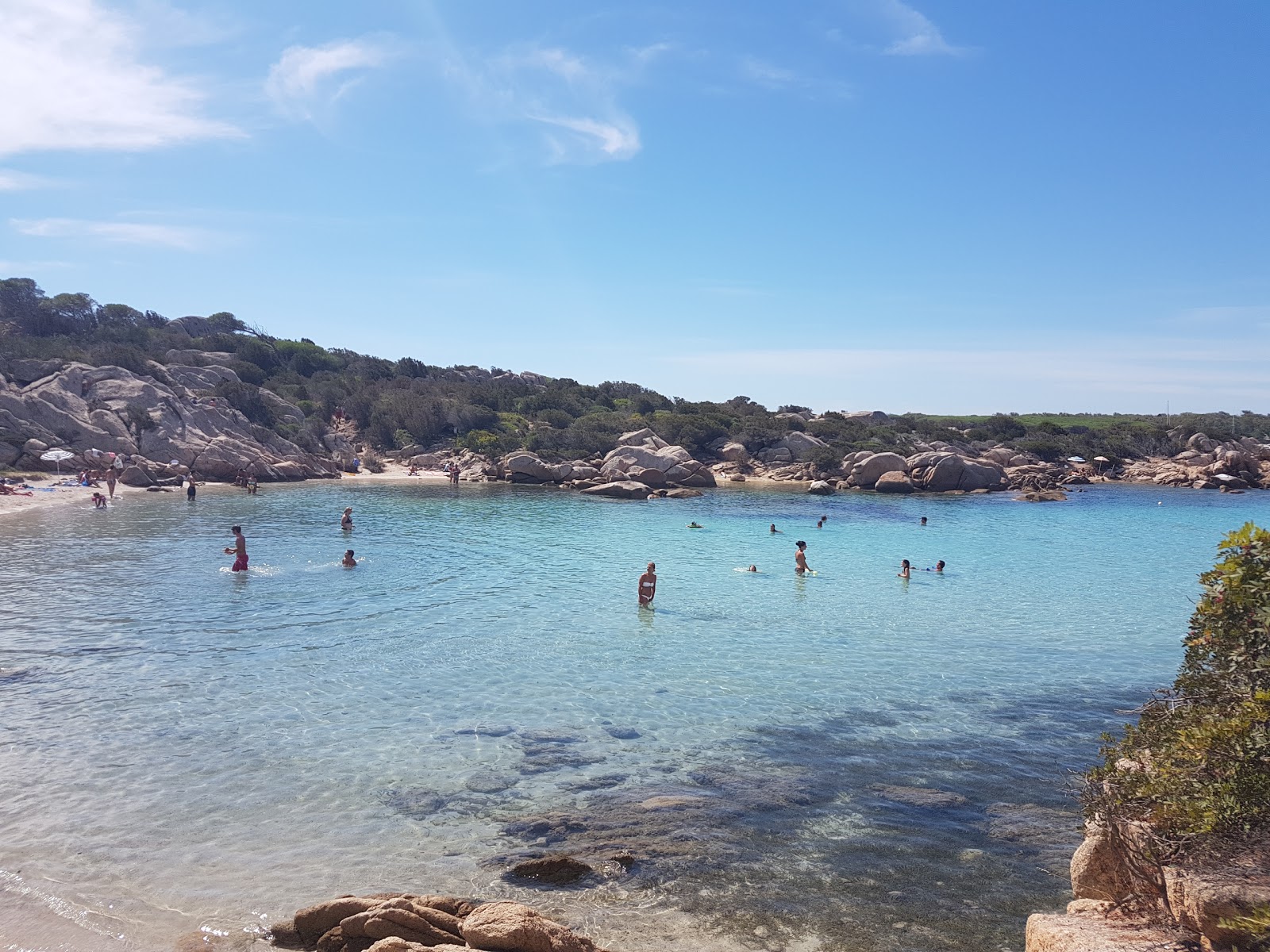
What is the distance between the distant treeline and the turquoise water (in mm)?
36126

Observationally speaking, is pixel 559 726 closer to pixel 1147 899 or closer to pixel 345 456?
pixel 1147 899

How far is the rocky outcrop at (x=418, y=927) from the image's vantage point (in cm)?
555

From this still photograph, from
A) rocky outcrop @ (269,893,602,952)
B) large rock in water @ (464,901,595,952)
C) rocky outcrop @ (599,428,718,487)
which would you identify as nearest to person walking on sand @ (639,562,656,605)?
rocky outcrop @ (269,893,602,952)

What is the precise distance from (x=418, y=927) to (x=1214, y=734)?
Result: 5.15m

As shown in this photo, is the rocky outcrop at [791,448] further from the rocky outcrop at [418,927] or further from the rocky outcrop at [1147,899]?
the rocky outcrop at [418,927]

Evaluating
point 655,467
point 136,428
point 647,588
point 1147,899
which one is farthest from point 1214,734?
point 136,428

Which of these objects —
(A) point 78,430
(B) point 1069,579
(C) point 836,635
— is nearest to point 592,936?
(C) point 836,635

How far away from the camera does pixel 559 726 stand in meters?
11.8

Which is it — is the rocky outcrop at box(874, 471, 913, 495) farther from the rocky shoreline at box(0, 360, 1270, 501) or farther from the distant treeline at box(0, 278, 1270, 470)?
the distant treeline at box(0, 278, 1270, 470)

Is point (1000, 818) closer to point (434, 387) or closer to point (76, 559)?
point (76, 559)

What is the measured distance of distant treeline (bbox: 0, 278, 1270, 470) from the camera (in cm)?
6094

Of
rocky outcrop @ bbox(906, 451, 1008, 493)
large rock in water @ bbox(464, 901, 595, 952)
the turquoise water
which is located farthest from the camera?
rocky outcrop @ bbox(906, 451, 1008, 493)

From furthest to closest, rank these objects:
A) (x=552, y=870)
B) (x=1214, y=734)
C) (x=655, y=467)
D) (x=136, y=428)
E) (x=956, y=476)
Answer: (x=956, y=476) < (x=655, y=467) < (x=136, y=428) < (x=552, y=870) < (x=1214, y=734)

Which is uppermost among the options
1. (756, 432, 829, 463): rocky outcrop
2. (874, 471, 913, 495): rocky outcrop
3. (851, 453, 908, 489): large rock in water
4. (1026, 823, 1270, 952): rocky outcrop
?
(756, 432, 829, 463): rocky outcrop
